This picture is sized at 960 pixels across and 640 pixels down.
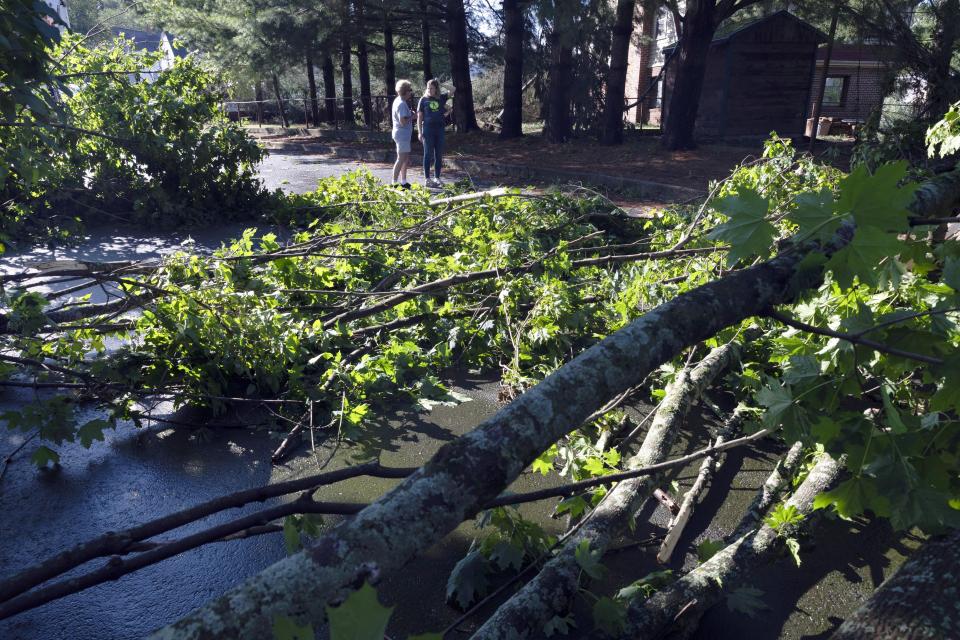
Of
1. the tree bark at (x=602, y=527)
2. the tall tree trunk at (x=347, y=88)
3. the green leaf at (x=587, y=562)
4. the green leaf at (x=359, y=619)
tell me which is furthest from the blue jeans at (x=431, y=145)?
the tall tree trunk at (x=347, y=88)

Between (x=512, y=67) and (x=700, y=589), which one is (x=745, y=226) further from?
(x=512, y=67)

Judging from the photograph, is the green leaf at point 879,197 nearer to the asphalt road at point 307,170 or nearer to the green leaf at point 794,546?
the green leaf at point 794,546

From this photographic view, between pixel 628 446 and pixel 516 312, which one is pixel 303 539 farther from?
pixel 516 312

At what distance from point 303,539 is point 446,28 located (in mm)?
22863

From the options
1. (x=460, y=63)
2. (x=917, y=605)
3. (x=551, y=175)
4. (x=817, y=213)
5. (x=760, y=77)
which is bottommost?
(x=551, y=175)

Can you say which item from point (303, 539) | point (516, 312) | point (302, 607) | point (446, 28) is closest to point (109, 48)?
point (516, 312)

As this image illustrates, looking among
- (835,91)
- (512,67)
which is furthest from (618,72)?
(835,91)

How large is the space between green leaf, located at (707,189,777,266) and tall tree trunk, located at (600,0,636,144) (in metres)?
15.2

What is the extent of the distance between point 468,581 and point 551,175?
13.3 metres

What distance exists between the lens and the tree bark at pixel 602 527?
215 centimetres

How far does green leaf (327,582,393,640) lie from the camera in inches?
31.4

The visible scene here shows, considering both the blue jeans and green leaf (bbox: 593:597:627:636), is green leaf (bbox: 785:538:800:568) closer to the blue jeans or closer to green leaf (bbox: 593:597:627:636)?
green leaf (bbox: 593:597:627:636)

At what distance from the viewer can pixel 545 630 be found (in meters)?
2.38

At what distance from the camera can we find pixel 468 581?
8.57 ft
